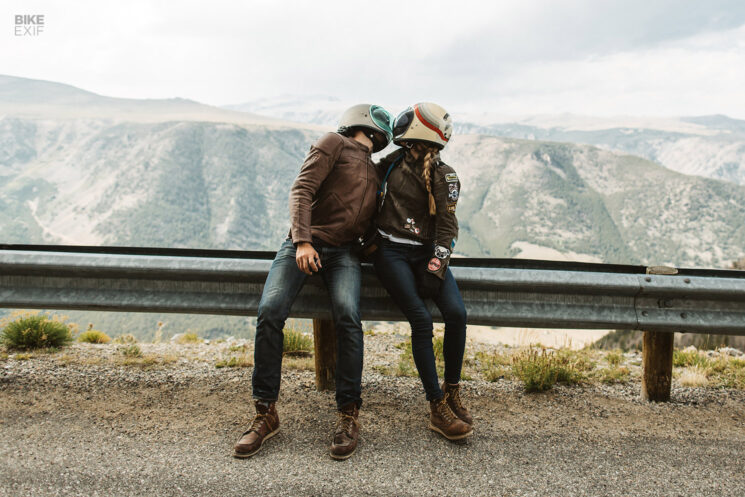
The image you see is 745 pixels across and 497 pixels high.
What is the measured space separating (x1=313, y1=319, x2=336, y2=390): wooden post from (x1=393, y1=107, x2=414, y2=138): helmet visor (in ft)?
4.15

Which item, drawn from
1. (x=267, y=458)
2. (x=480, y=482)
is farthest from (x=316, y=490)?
(x=480, y=482)

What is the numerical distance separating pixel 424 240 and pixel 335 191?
61 centimetres

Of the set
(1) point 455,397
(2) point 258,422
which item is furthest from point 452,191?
(2) point 258,422

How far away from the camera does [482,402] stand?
3.37 m

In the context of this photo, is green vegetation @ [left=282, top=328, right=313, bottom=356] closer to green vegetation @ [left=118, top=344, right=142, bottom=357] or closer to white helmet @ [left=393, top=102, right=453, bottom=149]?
green vegetation @ [left=118, top=344, right=142, bottom=357]

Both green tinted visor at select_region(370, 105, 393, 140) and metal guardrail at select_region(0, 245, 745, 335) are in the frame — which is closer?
metal guardrail at select_region(0, 245, 745, 335)

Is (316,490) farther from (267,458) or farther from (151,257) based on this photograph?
(151,257)

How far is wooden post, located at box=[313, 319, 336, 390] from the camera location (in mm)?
3492

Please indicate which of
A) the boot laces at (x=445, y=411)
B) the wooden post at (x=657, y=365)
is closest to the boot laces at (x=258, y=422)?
the boot laces at (x=445, y=411)

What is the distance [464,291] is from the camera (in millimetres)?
3240

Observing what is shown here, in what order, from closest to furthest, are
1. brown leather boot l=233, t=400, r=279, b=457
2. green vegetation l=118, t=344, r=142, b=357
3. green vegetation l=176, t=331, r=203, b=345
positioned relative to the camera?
brown leather boot l=233, t=400, r=279, b=457 < green vegetation l=118, t=344, r=142, b=357 < green vegetation l=176, t=331, r=203, b=345

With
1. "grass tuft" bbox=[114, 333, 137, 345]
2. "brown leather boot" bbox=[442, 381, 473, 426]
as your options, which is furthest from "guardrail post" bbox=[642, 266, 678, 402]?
"grass tuft" bbox=[114, 333, 137, 345]

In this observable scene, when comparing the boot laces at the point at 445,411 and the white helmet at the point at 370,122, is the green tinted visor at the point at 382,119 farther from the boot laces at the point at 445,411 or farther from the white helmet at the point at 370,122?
the boot laces at the point at 445,411

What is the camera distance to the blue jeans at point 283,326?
9.52 ft
